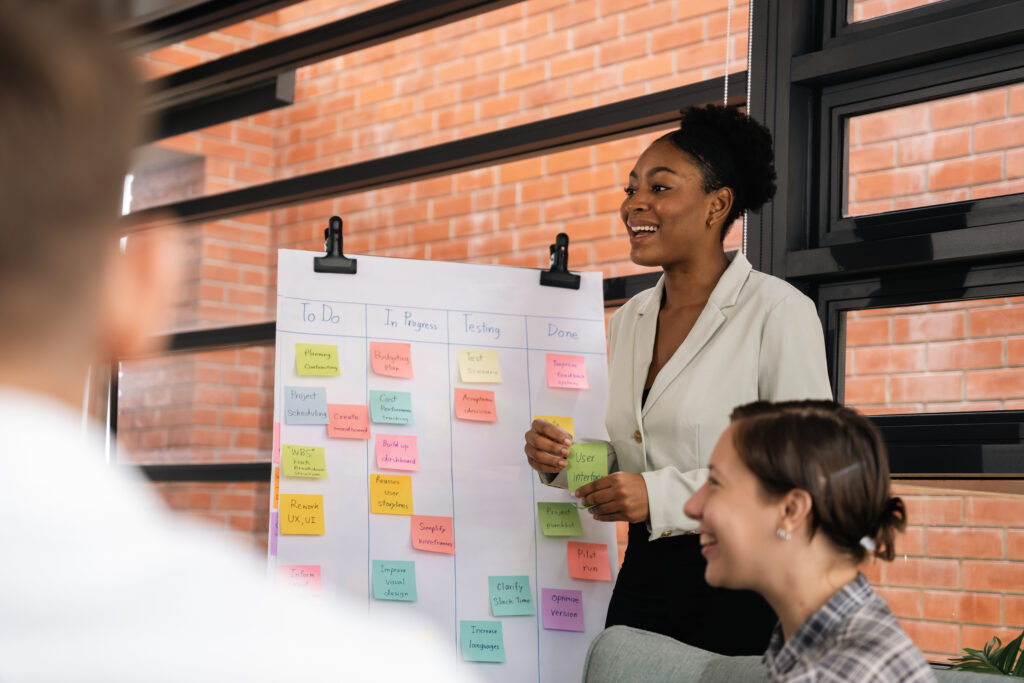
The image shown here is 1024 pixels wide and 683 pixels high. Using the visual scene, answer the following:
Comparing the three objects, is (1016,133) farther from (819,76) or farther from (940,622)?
(940,622)

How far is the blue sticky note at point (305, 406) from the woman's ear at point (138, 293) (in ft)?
6.75

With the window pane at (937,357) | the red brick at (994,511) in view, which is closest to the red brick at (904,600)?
the red brick at (994,511)

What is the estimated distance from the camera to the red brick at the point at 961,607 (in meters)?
2.23

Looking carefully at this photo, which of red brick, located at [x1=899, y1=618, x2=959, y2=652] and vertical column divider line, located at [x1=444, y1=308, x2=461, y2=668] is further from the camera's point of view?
vertical column divider line, located at [x1=444, y1=308, x2=461, y2=668]

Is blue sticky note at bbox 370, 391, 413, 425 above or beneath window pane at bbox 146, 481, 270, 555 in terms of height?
above

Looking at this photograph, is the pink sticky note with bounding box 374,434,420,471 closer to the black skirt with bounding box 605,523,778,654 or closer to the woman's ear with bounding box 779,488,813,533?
the black skirt with bounding box 605,523,778,654

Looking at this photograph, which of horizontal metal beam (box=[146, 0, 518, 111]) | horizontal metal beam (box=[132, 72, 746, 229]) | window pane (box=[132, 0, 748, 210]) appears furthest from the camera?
horizontal metal beam (box=[146, 0, 518, 111])

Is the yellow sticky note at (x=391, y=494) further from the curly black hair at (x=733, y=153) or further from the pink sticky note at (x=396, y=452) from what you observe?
the curly black hair at (x=733, y=153)

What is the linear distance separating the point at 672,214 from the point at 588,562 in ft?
2.77

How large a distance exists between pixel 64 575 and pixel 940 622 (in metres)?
2.33

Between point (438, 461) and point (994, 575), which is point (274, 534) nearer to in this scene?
point (438, 461)

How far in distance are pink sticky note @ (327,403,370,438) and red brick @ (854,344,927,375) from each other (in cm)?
116

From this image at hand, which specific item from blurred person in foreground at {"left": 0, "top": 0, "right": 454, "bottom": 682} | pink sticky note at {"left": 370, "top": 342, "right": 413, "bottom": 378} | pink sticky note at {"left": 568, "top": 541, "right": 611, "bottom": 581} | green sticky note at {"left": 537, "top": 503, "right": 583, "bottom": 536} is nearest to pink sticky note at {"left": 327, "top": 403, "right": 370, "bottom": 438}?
pink sticky note at {"left": 370, "top": 342, "right": 413, "bottom": 378}

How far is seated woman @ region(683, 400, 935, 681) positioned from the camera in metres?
1.34
